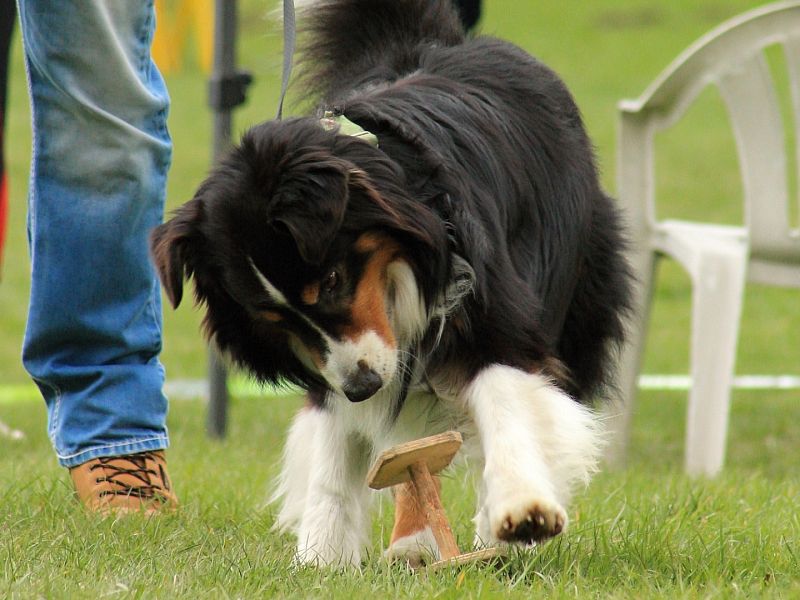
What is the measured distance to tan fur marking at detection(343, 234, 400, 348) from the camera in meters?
2.96

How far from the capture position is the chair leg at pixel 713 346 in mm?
5273

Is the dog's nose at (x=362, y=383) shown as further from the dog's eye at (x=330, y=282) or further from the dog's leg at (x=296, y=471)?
the dog's leg at (x=296, y=471)

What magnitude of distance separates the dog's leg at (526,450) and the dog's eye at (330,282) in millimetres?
437

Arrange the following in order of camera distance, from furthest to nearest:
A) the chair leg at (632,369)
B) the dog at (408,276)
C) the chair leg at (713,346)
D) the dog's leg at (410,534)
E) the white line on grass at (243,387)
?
the white line on grass at (243,387)
the chair leg at (632,369)
the chair leg at (713,346)
the dog's leg at (410,534)
the dog at (408,276)

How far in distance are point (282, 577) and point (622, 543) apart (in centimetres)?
86

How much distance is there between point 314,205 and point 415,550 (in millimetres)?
974

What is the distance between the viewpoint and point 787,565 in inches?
111

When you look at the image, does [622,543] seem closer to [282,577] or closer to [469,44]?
[282,577]

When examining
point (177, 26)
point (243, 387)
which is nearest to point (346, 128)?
point (243, 387)

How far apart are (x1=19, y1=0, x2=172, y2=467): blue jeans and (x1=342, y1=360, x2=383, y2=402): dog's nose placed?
2.91 feet

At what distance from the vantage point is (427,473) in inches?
113

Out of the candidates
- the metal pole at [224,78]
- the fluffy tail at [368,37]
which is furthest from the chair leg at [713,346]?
the metal pole at [224,78]

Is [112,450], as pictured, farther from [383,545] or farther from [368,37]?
[368,37]

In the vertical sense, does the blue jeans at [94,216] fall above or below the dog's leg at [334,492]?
above
